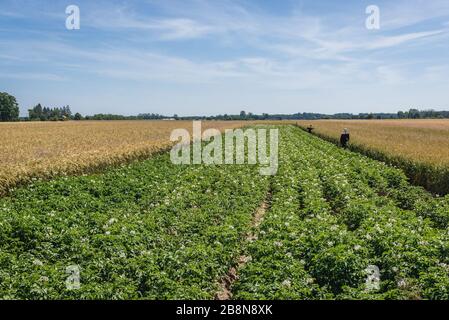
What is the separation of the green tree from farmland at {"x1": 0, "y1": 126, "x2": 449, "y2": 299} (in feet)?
374

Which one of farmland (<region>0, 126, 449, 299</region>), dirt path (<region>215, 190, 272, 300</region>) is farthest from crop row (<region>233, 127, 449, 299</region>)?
dirt path (<region>215, 190, 272, 300</region>)

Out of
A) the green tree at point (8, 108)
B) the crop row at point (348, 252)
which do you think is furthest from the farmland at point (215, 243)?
the green tree at point (8, 108)

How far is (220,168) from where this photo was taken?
21391 millimetres

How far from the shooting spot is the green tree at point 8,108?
11388 cm

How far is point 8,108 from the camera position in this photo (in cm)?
11469

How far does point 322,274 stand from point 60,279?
4.69 meters

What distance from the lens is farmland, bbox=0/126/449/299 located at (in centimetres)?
690

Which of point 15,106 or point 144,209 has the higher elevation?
point 15,106

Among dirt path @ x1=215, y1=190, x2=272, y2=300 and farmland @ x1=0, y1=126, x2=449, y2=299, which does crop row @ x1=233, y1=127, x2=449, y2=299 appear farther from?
dirt path @ x1=215, y1=190, x2=272, y2=300

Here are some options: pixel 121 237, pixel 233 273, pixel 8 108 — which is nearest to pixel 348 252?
pixel 233 273

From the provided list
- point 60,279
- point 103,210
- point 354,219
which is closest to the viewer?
point 60,279
